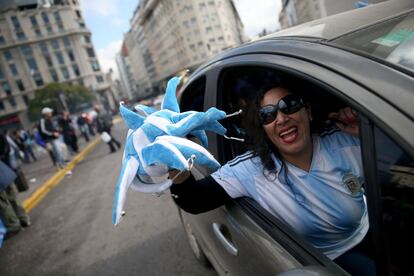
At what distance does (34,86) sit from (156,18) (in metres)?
36.3

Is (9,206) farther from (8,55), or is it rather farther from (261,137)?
(8,55)

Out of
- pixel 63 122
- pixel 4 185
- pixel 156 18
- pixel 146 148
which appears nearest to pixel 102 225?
pixel 4 185

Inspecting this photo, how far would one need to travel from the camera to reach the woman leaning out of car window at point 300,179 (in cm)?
137

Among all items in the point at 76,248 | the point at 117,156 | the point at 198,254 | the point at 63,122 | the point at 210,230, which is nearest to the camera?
the point at 210,230

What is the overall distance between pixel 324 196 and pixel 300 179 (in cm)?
13

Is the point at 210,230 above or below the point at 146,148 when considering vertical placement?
below

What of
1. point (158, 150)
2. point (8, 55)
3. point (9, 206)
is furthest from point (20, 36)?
point (158, 150)

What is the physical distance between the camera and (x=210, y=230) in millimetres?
1970

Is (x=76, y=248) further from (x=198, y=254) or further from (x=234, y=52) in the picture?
(x=234, y=52)

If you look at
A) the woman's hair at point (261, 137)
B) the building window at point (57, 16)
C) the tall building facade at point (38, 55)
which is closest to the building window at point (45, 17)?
the tall building facade at point (38, 55)

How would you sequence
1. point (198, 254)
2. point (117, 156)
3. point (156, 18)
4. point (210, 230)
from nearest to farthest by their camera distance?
point (210, 230) → point (198, 254) → point (117, 156) → point (156, 18)

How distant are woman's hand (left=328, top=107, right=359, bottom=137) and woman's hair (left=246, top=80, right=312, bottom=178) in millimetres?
259

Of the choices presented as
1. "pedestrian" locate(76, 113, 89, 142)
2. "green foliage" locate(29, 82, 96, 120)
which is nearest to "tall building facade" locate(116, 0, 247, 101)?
"green foliage" locate(29, 82, 96, 120)

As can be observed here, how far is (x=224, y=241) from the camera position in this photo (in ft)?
5.60
